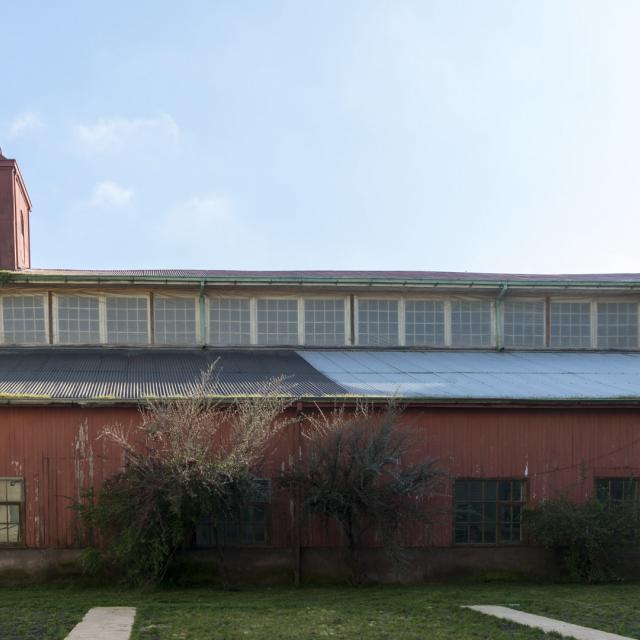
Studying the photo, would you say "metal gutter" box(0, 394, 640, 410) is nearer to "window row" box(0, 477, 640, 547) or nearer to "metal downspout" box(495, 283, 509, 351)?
"window row" box(0, 477, 640, 547)

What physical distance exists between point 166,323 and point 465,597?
10.6 m

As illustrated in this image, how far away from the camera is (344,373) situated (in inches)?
664

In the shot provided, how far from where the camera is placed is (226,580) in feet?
45.5

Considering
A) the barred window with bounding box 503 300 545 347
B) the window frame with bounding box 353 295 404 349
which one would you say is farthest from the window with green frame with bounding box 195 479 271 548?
the barred window with bounding box 503 300 545 347

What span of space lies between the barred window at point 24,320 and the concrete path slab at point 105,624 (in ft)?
30.8

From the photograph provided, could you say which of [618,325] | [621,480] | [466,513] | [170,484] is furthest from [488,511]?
[618,325]

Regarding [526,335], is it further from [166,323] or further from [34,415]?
[34,415]

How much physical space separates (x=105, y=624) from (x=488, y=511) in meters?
8.35

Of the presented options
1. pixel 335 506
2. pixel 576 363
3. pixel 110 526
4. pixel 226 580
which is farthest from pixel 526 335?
pixel 110 526

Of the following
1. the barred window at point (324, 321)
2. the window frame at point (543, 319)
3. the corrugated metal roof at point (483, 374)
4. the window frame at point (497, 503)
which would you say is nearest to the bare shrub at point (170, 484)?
the corrugated metal roof at point (483, 374)

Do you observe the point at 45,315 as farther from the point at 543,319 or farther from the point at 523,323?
the point at 543,319

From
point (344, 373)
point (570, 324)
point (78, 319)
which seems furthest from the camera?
point (570, 324)

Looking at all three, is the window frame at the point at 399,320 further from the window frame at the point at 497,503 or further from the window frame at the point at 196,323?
the window frame at the point at 497,503

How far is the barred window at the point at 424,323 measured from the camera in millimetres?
20031
